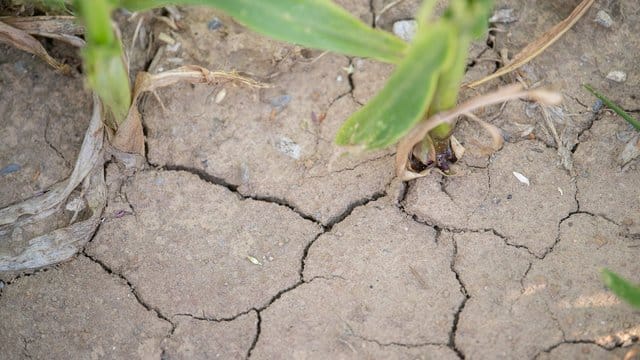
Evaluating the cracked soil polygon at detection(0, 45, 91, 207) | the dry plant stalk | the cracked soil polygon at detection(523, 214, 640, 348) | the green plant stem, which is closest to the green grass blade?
the dry plant stalk

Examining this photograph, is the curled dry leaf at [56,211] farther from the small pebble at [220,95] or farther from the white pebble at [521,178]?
the white pebble at [521,178]

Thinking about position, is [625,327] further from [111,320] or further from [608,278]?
[111,320]

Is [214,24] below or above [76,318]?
above

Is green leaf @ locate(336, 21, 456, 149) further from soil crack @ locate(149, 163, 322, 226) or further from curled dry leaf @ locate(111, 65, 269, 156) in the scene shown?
curled dry leaf @ locate(111, 65, 269, 156)

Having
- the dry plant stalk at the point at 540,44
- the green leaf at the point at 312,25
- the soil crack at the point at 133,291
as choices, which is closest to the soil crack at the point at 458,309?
the dry plant stalk at the point at 540,44

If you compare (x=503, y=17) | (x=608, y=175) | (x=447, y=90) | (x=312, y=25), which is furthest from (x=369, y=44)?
(x=608, y=175)

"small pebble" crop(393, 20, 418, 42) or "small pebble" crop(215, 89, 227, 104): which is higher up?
"small pebble" crop(393, 20, 418, 42)

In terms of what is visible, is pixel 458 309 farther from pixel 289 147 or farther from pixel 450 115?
pixel 289 147
